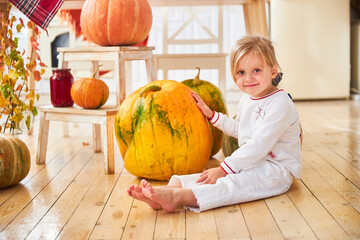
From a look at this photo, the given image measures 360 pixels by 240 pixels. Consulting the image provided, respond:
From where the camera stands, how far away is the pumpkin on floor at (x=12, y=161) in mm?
1685

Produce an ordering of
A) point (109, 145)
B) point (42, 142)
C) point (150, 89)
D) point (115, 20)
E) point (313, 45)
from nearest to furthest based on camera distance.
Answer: point (150, 89) → point (109, 145) → point (115, 20) → point (42, 142) → point (313, 45)

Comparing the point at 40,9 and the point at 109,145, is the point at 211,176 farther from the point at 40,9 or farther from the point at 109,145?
the point at 40,9

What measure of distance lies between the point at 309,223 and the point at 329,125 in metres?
1.90

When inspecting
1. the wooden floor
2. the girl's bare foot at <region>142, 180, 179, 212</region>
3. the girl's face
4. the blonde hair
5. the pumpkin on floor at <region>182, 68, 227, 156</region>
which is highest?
the blonde hair

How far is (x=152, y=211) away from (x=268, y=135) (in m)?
0.46

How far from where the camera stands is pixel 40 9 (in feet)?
7.02

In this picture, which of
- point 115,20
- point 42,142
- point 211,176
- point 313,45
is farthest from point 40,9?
point 313,45

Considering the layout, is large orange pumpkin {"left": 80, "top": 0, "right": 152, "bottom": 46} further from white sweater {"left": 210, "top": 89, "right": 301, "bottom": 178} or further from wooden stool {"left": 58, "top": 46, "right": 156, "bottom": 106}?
white sweater {"left": 210, "top": 89, "right": 301, "bottom": 178}

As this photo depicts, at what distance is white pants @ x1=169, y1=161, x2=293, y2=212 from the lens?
1464mm

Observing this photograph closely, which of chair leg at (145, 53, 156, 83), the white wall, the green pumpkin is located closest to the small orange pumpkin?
chair leg at (145, 53, 156, 83)

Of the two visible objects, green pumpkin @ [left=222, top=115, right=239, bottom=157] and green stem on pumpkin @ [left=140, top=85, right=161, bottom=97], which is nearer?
green stem on pumpkin @ [left=140, top=85, right=161, bottom=97]

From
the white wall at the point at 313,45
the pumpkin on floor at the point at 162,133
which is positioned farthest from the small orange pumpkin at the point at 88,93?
the white wall at the point at 313,45

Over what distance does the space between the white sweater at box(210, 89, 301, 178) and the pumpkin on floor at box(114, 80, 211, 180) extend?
→ 177 millimetres

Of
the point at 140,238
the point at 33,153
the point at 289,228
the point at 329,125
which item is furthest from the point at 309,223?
the point at 329,125
